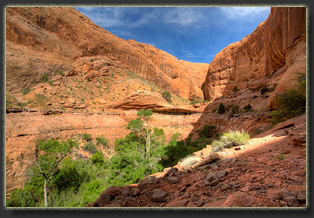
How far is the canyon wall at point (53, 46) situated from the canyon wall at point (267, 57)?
1628 centimetres

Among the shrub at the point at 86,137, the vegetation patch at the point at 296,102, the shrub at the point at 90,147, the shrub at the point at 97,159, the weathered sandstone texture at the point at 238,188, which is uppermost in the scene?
the vegetation patch at the point at 296,102

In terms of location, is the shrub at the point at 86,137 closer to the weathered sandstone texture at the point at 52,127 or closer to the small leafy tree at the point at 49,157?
the weathered sandstone texture at the point at 52,127

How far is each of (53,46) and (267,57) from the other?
35.3 metres

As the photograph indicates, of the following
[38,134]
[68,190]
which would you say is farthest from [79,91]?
[68,190]

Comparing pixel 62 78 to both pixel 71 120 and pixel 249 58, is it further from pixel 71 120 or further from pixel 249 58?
pixel 249 58

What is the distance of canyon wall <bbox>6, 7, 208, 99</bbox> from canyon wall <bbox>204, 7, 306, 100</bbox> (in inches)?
641

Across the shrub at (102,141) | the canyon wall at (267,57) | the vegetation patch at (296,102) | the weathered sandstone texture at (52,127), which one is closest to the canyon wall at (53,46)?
the weathered sandstone texture at (52,127)

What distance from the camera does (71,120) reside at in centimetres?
1595

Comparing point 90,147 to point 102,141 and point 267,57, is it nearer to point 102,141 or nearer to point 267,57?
point 102,141

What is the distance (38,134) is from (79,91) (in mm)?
12342

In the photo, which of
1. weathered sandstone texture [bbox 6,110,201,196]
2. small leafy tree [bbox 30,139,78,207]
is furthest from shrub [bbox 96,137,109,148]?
small leafy tree [bbox 30,139,78,207]

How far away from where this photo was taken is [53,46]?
24938 millimetres

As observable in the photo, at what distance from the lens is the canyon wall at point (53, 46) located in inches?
754

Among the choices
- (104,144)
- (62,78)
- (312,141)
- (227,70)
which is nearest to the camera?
(312,141)
